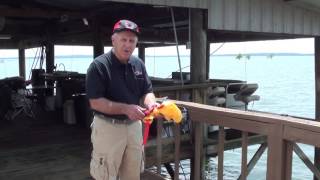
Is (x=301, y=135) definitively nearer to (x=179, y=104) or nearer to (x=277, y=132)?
(x=277, y=132)

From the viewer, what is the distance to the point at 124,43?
3.07m

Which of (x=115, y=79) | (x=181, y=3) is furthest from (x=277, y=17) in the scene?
(x=115, y=79)

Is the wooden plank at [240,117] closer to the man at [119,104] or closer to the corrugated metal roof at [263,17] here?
the man at [119,104]

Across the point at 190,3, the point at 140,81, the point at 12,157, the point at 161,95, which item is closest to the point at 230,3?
the point at 190,3

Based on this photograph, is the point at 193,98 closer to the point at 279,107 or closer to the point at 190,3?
the point at 190,3

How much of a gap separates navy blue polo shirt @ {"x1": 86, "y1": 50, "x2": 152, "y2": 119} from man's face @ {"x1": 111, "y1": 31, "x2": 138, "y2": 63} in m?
0.08

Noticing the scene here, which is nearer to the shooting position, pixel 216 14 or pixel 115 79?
pixel 115 79

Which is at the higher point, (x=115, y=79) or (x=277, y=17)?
(x=277, y=17)

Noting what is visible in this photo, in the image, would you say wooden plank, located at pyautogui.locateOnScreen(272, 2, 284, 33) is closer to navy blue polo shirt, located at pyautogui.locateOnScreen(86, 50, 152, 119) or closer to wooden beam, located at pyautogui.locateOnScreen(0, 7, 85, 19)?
wooden beam, located at pyautogui.locateOnScreen(0, 7, 85, 19)

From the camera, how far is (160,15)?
10.4 meters

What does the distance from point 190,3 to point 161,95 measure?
1770 mm

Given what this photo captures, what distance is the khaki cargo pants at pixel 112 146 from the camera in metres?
3.18

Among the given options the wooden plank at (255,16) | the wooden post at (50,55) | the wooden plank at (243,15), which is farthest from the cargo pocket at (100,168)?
the wooden post at (50,55)

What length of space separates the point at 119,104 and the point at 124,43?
16.9 inches
